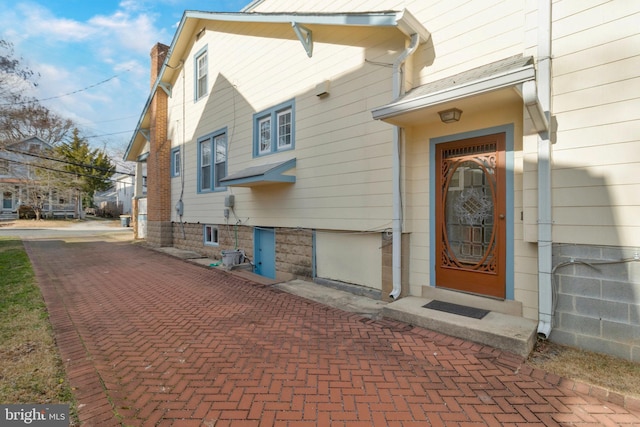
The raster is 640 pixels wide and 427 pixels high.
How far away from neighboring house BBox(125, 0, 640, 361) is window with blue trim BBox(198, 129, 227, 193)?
1.16m

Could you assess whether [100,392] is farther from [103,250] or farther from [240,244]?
[103,250]

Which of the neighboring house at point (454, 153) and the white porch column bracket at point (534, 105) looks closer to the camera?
the white porch column bracket at point (534, 105)

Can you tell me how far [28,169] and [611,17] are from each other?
38.6m

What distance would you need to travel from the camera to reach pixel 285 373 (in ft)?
10.2

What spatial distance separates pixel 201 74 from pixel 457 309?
37.2 feet

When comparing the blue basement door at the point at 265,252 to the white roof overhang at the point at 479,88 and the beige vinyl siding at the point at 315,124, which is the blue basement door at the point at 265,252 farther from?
the white roof overhang at the point at 479,88

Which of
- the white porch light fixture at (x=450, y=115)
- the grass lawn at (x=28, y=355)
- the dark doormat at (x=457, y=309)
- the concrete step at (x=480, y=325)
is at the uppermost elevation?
the white porch light fixture at (x=450, y=115)

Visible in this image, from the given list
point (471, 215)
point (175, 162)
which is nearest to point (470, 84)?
point (471, 215)

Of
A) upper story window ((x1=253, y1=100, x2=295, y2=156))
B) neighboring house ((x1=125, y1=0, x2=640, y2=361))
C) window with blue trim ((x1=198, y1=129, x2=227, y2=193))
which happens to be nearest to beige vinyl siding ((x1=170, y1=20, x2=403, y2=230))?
neighboring house ((x1=125, y1=0, x2=640, y2=361))

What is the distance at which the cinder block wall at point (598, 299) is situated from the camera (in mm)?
3256

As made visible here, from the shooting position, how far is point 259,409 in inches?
100

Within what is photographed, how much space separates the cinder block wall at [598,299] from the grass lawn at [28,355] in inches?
198

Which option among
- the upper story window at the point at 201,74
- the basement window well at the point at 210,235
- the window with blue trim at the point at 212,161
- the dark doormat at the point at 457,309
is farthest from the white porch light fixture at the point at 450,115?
the upper story window at the point at 201,74

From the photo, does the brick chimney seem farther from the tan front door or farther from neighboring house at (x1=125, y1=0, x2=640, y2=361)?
the tan front door
